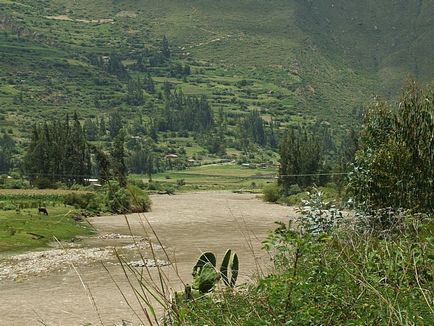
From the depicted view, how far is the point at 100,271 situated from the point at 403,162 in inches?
622

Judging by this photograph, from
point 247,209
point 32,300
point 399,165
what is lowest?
point 247,209

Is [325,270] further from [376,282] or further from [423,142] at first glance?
[423,142]

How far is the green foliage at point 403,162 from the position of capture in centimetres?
2244

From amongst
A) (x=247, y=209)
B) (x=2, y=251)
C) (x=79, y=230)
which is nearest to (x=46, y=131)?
(x=247, y=209)

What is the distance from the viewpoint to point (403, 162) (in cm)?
2261

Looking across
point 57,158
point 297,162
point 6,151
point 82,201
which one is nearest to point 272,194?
point 297,162

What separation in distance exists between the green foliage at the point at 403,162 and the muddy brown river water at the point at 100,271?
469 centimetres

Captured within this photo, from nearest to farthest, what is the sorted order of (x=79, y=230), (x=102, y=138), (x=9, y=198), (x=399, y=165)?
(x=399, y=165)
(x=79, y=230)
(x=9, y=198)
(x=102, y=138)

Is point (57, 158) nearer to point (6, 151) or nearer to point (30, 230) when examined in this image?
point (30, 230)

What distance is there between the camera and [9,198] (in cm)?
7112

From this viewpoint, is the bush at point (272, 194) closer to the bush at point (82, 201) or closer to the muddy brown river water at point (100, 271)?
the muddy brown river water at point (100, 271)

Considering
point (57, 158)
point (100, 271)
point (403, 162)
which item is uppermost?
point (403, 162)

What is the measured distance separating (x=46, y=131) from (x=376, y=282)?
9490 centimetres

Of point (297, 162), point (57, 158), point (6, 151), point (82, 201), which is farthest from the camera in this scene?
point (6, 151)
